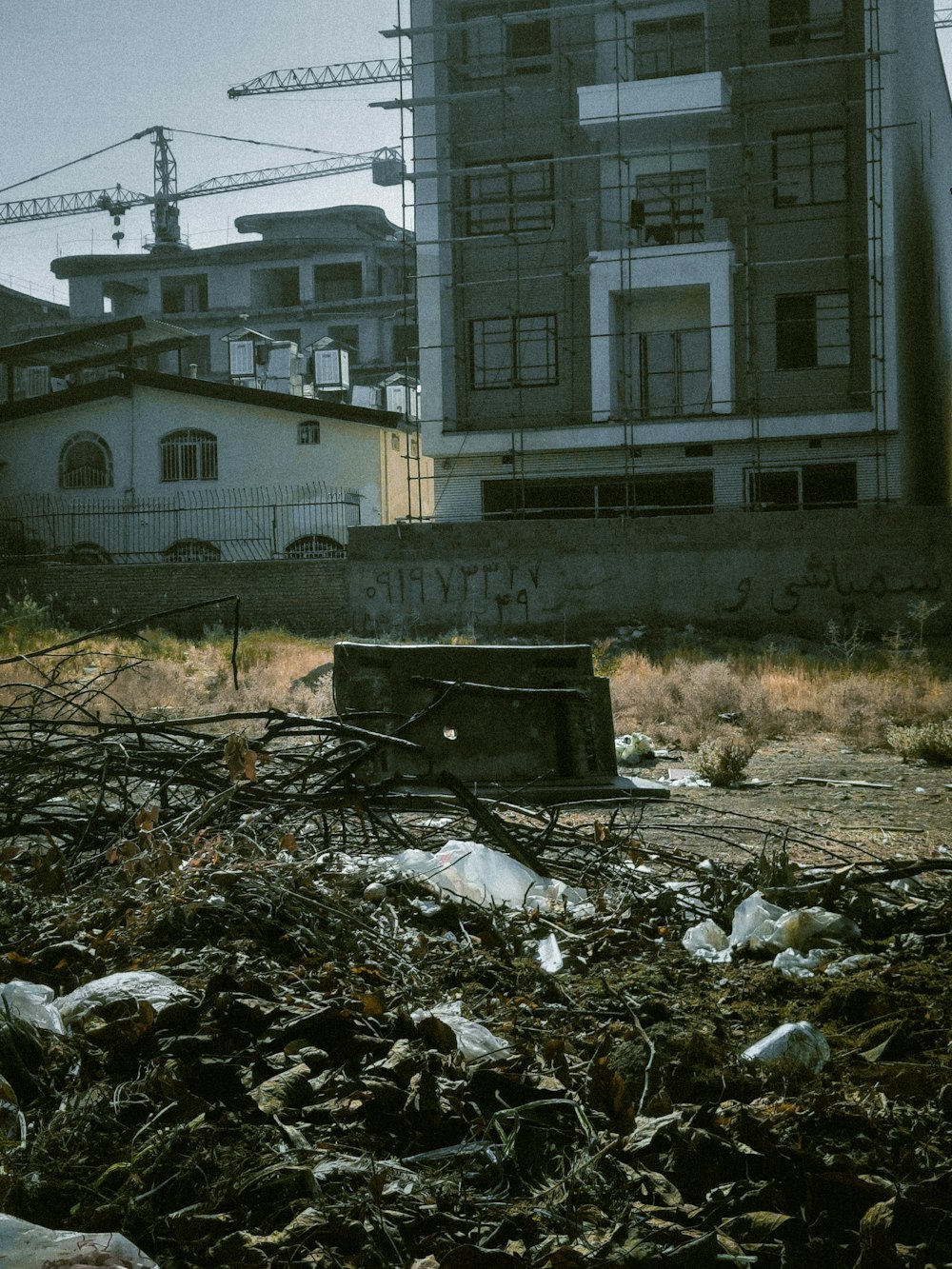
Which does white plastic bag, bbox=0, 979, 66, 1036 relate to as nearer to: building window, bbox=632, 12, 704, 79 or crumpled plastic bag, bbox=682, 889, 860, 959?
crumpled plastic bag, bbox=682, 889, 860, 959

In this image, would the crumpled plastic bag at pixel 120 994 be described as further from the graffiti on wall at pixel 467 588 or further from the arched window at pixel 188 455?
the arched window at pixel 188 455

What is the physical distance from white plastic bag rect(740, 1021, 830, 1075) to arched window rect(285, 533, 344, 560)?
1129 inches

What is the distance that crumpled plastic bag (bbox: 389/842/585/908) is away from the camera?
12.9ft

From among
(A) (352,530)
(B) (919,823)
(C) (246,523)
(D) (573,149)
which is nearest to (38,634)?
(A) (352,530)

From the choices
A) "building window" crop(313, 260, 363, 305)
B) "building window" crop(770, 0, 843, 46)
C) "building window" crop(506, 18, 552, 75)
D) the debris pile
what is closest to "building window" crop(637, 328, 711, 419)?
"building window" crop(770, 0, 843, 46)

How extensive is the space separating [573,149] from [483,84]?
8.58 feet

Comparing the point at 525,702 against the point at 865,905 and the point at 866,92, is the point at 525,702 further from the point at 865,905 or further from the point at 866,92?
the point at 866,92

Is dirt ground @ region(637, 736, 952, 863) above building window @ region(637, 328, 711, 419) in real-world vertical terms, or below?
below

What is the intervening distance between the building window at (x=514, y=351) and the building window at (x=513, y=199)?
2055mm

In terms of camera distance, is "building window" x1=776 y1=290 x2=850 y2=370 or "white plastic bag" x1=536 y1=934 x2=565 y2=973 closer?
"white plastic bag" x1=536 y1=934 x2=565 y2=973

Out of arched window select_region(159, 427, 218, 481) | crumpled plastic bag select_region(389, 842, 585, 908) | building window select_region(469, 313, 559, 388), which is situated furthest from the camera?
arched window select_region(159, 427, 218, 481)

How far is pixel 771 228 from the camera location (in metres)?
27.6

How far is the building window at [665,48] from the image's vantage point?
28.2 m

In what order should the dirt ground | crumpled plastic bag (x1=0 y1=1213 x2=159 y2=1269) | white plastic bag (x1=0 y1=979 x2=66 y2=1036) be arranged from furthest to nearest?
the dirt ground → white plastic bag (x1=0 y1=979 x2=66 y2=1036) → crumpled plastic bag (x1=0 y1=1213 x2=159 y2=1269)
